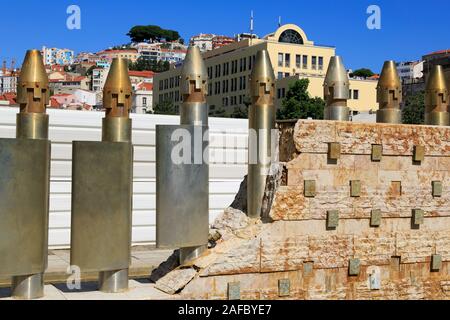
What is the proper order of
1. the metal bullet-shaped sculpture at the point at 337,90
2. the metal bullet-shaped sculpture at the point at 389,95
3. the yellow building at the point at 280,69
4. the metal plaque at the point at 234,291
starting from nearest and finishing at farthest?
the metal plaque at the point at 234,291, the metal bullet-shaped sculpture at the point at 337,90, the metal bullet-shaped sculpture at the point at 389,95, the yellow building at the point at 280,69

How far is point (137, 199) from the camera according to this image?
18.9m

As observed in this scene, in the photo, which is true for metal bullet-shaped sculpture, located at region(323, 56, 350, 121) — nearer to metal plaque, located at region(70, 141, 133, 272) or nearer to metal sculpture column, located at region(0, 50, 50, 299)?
metal plaque, located at region(70, 141, 133, 272)

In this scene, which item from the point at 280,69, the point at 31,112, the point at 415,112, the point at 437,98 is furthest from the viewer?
the point at 280,69

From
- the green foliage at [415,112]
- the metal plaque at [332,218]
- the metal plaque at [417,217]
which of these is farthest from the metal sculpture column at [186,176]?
the green foliage at [415,112]

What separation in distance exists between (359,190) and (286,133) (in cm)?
155

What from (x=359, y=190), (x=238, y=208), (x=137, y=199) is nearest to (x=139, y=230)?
(x=137, y=199)

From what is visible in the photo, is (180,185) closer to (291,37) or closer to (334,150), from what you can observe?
(334,150)

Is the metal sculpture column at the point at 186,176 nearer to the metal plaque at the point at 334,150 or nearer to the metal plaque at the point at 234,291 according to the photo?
the metal plaque at the point at 234,291

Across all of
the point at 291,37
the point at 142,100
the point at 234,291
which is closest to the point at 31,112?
the point at 234,291

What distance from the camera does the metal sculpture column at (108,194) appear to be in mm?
8984

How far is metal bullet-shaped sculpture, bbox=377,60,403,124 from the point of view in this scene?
12.0 meters

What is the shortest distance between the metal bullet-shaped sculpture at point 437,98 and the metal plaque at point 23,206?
7.34 meters

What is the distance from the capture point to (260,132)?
10.7m

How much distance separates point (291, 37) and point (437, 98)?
70.7 m
